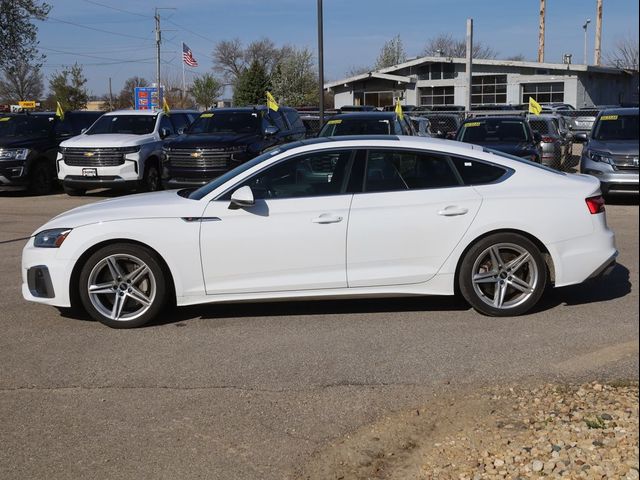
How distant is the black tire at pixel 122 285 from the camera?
6.35 metres

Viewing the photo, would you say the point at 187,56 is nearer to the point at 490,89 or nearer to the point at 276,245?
the point at 490,89

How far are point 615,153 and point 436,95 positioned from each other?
48724 millimetres

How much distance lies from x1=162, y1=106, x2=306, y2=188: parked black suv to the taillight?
31.2ft

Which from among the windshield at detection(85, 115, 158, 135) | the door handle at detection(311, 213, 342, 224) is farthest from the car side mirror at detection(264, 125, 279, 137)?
the door handle at detection(311, 213, 342, 224)

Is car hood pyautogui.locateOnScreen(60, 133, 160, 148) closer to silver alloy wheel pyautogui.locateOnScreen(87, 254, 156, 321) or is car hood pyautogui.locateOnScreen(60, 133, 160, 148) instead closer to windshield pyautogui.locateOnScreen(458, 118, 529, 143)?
windshield pyautogui.locateOnScreen(458, 118, 529, 143)

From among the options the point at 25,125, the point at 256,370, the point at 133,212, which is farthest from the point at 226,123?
the point at 256,370

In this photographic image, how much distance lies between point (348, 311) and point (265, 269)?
38.1 inches

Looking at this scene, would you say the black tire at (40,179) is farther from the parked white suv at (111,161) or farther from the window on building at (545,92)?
the window on building at (545,92)

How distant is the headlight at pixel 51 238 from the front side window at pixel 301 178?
1.57m

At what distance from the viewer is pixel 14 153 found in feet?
56.5

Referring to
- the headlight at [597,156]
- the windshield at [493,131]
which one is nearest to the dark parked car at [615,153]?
the headlight at [597,156]

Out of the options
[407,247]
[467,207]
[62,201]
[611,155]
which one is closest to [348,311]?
[407,247]

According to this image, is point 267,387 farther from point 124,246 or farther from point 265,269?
point 124,246

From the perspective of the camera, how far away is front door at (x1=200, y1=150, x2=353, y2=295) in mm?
6266
